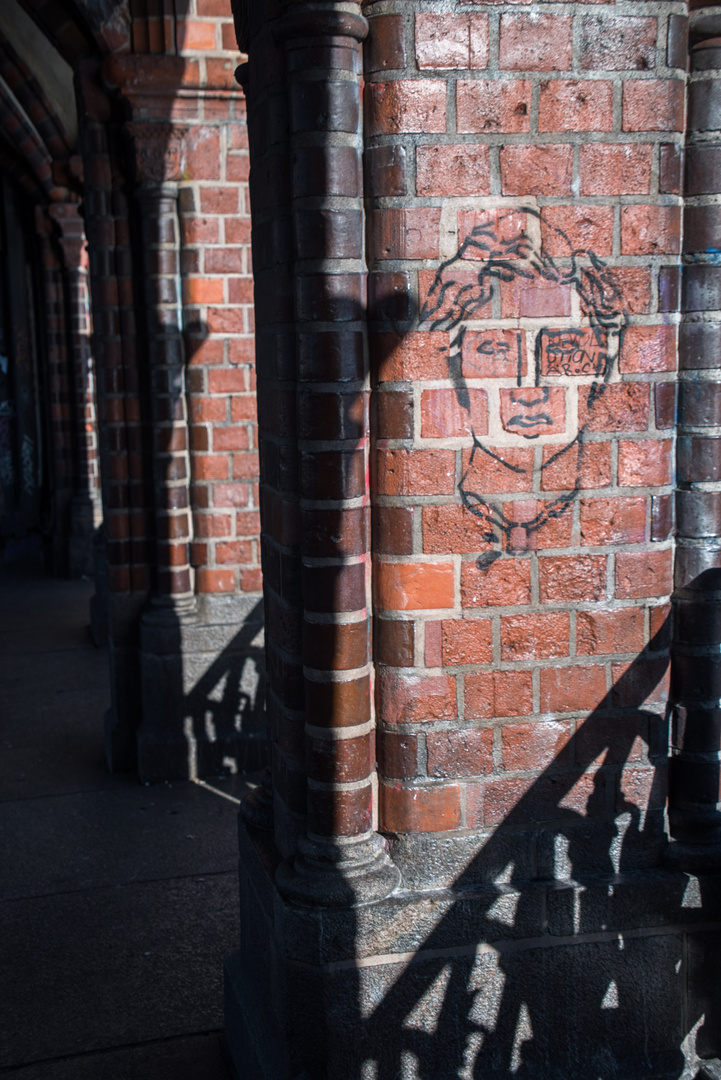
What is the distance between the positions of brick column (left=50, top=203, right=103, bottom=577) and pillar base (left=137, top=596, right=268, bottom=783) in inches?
227

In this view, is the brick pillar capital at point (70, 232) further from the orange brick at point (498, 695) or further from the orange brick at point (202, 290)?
the orange brick at point (498, 695)

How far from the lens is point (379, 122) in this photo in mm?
2062

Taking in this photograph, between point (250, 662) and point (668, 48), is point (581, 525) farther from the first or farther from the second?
point (250, 662)

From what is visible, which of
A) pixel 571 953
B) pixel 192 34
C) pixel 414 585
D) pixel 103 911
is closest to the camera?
pixel 414 585

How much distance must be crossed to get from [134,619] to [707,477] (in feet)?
12.1

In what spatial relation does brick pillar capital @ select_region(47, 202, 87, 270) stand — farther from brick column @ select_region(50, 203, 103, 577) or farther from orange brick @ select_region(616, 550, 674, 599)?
orange brick @ select_region(616, 550, 674, 599)

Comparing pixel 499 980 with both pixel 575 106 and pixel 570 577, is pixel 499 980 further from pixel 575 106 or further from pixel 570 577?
pixel 575 106

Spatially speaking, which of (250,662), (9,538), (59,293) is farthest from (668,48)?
(9,538)

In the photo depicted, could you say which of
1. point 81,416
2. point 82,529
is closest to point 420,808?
point 82,529

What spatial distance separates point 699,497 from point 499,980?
3.74 feet

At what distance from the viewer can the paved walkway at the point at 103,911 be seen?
317cm

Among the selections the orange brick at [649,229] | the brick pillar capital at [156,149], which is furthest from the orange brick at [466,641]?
the brick pillar capital at [156,149]

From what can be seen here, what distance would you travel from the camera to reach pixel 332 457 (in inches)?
84.3

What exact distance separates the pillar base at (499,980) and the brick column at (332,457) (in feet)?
0.41
